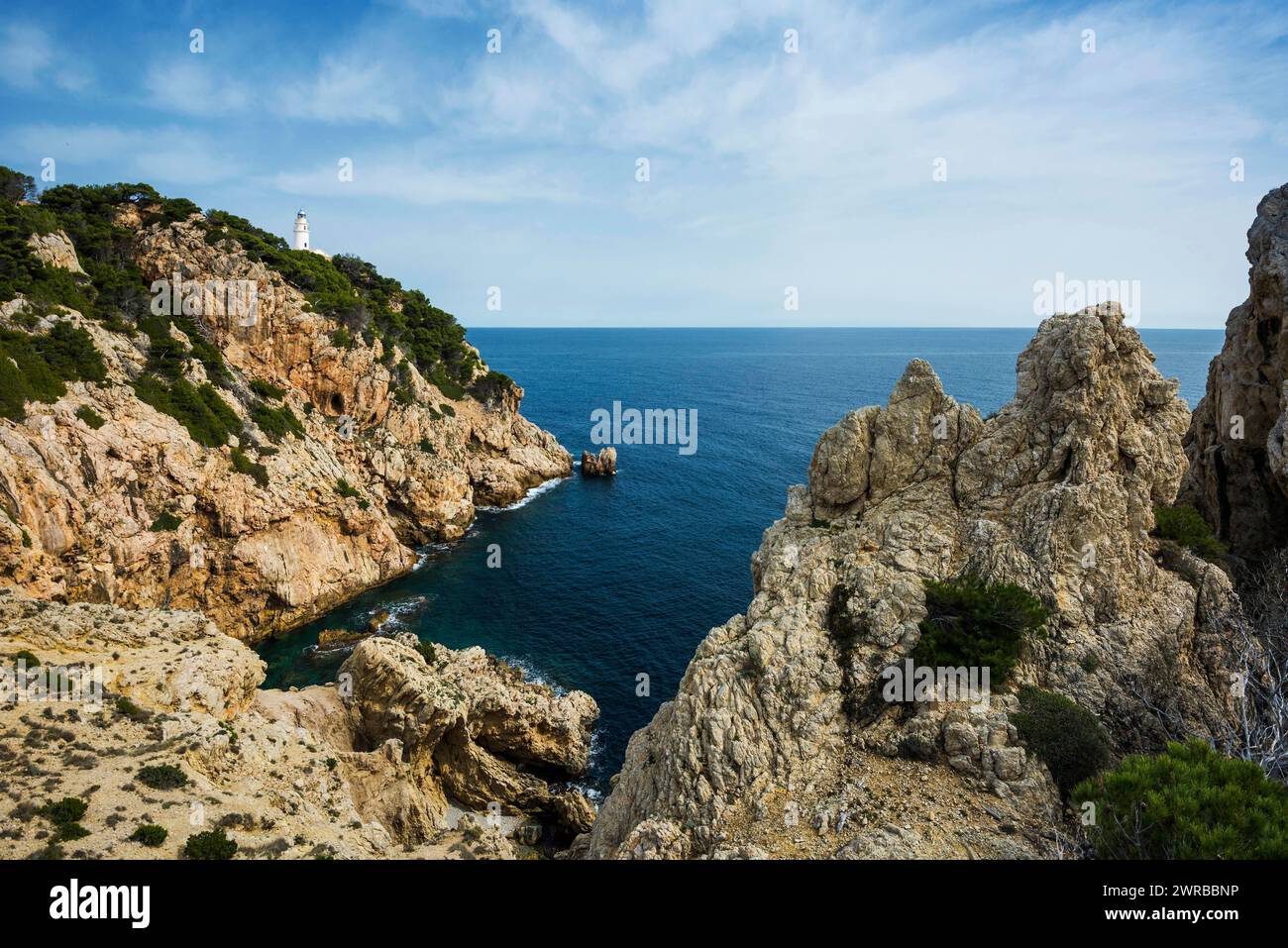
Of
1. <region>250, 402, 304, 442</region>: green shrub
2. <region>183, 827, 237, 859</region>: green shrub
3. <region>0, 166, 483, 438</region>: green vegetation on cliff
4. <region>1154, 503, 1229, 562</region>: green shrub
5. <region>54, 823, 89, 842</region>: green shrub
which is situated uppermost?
<region>0, 166, 483, 438</region>: green vegetation on cliff

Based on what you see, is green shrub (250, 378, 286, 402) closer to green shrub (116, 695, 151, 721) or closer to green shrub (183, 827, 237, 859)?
green shrub (116, 695, 151, 721)

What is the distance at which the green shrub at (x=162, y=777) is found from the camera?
19578 millimetres

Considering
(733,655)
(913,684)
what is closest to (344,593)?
(733,655)

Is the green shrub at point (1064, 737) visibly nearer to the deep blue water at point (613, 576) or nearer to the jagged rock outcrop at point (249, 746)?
the jagged rock outcrop at point (249, 746)

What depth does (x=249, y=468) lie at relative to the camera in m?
48.7

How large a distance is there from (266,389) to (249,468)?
1099 centimetres

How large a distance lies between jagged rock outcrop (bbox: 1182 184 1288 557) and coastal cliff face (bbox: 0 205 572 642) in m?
55.5

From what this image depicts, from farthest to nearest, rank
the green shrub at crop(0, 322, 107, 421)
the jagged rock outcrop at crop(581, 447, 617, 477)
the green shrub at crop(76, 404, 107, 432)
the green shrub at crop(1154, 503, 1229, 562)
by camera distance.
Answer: the jagged rock outcrop at crop(581, 447, 617, 477) < the green shrub at crop(76, 404, 107, 432) < the green shrub at crop(0, 322, 107, 421) < the green shrub at crop(1154, 503, 1229, 562)

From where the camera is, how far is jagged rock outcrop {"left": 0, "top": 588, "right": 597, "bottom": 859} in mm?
18812

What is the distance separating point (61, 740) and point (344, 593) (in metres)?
31.4

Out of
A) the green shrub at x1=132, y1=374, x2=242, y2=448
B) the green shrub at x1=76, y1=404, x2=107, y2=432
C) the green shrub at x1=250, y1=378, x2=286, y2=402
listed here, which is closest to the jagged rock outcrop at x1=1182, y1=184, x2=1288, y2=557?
the green shrub at x1=132, y1=374, x2=242, y2=448

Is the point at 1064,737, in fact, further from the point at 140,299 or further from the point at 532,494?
the point at 532,494
